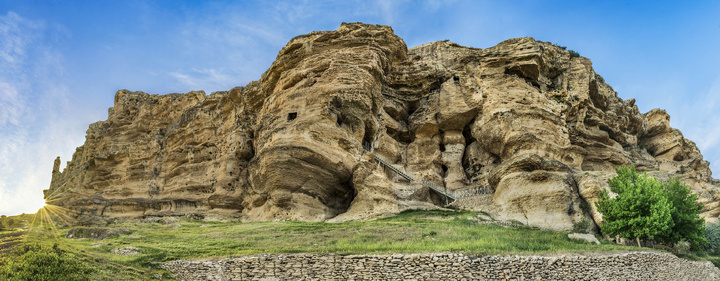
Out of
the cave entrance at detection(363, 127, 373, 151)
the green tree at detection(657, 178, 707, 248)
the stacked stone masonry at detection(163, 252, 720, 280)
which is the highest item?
the cave entrance at detection(363, 127, 373, 151)

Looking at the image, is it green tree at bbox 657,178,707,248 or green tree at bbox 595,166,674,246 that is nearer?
green tree at bbox 595,166,674,246

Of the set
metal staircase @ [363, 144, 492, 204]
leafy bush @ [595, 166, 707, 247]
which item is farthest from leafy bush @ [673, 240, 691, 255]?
metal staircase @ [363, 144, 492, 204]

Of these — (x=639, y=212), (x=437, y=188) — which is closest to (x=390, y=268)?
(x=639, y=212)

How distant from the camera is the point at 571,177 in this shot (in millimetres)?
27453

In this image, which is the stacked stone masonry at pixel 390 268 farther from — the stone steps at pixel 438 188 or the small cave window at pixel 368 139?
the small cave window at pixel 368 139

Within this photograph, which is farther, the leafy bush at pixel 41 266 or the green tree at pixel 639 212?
the green tree at pixel 639 212

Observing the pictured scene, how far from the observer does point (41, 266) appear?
1234 cm

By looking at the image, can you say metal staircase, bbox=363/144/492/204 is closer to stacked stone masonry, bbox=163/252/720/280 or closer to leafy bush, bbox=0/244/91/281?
stacked stone masonry, bbox=163/252/720/280

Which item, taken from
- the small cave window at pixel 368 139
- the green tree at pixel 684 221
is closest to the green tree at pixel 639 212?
the green tree at pixel 684 221

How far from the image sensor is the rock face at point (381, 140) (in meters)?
29.8

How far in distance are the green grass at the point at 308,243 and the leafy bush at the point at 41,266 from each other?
61 centimetres

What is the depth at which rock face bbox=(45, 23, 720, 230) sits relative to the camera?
29828 mm

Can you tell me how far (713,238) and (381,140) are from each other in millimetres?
22640

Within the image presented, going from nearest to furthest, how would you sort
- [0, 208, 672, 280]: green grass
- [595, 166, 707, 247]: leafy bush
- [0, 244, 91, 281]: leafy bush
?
[0, 244, 91, 281]: leafy bush
[0, 208, 672, 280]: green grass
[595, 166, 707, 247]: leafy bush
